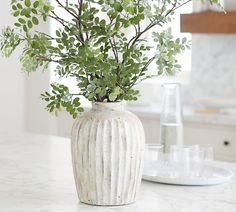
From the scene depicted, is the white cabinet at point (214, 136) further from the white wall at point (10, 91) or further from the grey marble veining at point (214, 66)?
the white wall at point (10, 91)

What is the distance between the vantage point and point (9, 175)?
203 cm

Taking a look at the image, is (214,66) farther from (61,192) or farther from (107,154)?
(107,154)

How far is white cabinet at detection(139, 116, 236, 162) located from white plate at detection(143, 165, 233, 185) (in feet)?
6.11

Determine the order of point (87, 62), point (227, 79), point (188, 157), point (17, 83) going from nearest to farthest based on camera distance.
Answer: point (87, 62)
point (188, 157)
point (227, 79)
point (17, 83)

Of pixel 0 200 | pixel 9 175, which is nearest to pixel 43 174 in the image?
pixel 9 175

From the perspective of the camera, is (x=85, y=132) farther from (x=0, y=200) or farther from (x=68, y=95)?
(x=0, y=200)

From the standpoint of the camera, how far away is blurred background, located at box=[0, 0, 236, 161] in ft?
13.1

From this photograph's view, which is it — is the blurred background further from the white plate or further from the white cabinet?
the white plate

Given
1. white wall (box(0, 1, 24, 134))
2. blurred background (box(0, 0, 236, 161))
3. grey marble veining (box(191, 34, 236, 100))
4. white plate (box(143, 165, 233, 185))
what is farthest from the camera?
white wall (box(0, 1, 24, 134))

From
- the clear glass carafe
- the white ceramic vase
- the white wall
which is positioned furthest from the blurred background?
Result: the white ceramic vase

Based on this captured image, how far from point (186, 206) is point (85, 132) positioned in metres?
0.32

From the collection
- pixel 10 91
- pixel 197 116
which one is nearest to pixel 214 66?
pixel 197 116

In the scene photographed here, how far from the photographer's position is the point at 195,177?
1.91m

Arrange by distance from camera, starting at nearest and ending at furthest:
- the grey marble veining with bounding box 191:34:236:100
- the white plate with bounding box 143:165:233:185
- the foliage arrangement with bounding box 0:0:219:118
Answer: the foliage arrangement with bounding box 0:0:219:118, the white plate with bounding box 143:165:233:185, the grey marble veining with bounding box 191:34:236:100
